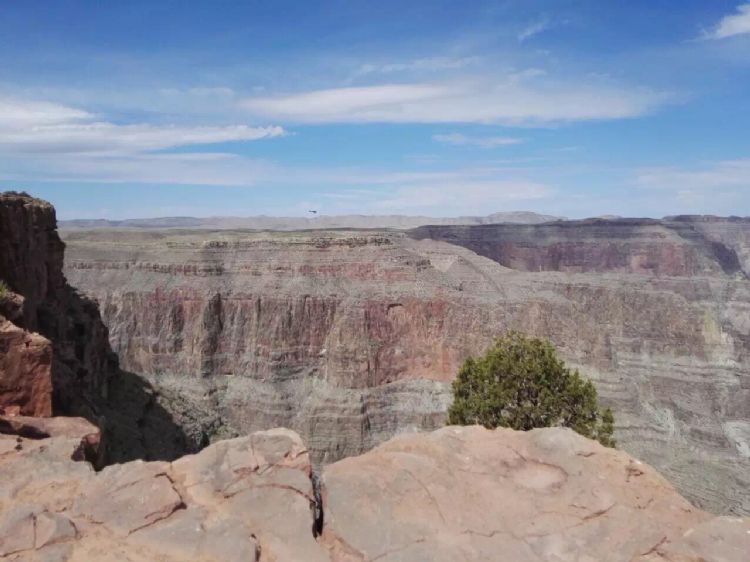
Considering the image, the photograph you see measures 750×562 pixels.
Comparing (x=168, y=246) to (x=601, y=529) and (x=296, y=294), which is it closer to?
(x=296, y=294)

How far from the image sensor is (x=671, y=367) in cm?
6303

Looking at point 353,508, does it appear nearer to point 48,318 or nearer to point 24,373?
point 24,373

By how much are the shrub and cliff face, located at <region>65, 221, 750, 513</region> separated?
76.1ft

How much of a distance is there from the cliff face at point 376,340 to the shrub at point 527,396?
23204 millimetres

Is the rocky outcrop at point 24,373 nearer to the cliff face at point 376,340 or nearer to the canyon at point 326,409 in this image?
the canyon at point 326,409

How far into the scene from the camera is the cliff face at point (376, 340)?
50.9 m

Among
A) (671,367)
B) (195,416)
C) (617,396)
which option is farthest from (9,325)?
(671,367)

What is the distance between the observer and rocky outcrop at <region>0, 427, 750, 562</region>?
34.0ft

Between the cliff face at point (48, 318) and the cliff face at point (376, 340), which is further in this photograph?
the cliff face at point (376, 340)

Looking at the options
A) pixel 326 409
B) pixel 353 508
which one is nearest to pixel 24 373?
pixel 353 508

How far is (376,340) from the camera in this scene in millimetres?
57312

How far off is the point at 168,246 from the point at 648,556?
74617mm

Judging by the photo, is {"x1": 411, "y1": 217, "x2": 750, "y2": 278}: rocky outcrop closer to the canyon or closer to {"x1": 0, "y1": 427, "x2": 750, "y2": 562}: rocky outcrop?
the canyon

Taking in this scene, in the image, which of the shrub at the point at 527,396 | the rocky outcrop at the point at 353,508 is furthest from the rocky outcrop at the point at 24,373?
the shrub at the point at 527,396
